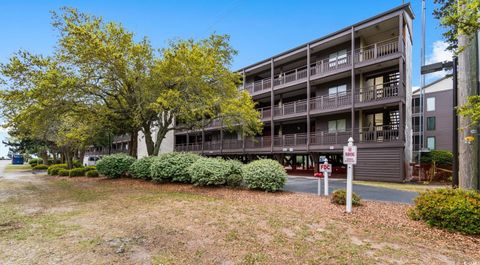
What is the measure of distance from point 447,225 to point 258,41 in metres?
18.3

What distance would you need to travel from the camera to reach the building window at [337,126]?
70.1 feet

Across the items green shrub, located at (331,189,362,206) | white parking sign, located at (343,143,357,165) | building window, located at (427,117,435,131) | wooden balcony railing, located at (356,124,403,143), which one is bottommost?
green shrub, located at (331,189,362,206)

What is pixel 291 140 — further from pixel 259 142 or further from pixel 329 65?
pixel 329 65

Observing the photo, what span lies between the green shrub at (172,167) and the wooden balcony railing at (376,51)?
48.8ft

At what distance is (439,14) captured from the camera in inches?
727

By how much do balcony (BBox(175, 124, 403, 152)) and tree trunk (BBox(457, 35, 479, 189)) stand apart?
35.3 feet

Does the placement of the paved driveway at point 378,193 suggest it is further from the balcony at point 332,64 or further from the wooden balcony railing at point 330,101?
the balcony at point 332,64

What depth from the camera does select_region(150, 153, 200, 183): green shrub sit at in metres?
13.0

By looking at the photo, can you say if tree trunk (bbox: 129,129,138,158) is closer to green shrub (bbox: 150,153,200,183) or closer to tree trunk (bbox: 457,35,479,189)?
green shrub (bbox: 150,153,200,183)

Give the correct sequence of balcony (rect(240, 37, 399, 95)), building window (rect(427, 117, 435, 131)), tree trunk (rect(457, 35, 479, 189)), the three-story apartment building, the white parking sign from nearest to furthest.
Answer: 1. tree trunk (rect(457, 35, 479, 189))
2. the white parking sign
3. the three-story apartment building
4. balcony (rect(240, 37, 399, 95))
5. building window (rect(427, 117, 435, 131))

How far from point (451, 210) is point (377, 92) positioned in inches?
577

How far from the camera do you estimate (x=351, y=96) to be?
64.8 ft

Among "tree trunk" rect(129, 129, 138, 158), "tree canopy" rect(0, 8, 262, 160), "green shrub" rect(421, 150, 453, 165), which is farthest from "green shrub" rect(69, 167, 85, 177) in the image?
"green shrub" rect(421, 150, 453, 165)

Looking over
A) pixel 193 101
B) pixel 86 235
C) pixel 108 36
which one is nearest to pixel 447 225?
pixel 86 235
